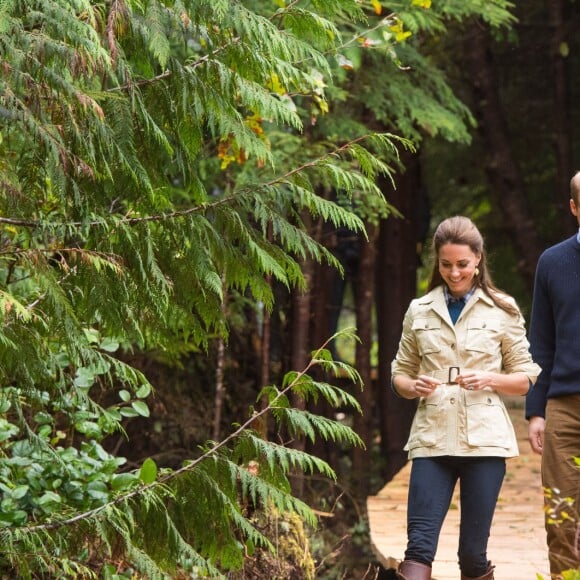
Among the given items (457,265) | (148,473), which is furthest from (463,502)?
(148,473)

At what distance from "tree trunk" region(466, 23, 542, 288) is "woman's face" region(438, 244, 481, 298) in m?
8.11

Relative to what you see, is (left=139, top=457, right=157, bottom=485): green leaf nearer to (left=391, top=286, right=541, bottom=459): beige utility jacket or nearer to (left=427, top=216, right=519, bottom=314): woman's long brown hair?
(left=391, top=286, right=541, bottom=459): beige utility jacket

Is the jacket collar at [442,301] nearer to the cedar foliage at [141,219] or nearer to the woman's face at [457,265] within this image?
the woman's face at [457,265]

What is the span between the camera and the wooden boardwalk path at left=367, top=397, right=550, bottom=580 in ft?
20.6

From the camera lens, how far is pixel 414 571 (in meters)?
4.44

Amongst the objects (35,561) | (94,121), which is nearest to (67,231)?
(94,121)

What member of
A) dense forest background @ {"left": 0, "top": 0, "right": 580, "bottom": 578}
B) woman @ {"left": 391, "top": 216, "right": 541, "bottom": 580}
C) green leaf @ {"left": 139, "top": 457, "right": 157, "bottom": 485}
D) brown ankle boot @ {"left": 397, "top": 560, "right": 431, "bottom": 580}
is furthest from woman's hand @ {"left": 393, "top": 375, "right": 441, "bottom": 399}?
green leaf @ {"left": 139, "top": 457, "right": 157, "bottom": 485}

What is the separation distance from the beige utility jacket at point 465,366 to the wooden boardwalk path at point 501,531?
30.7 inches

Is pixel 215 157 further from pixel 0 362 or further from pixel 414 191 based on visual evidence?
pixel 414 191

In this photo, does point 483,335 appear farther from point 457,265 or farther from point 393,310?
point 393,310

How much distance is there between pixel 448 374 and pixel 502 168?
27.7 ft

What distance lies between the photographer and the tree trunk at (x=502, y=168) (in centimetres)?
1261

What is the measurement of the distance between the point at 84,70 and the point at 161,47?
14.2 inches

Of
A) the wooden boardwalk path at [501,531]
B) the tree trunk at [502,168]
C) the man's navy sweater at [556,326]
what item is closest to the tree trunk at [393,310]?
the tree trunk at [502,168]
